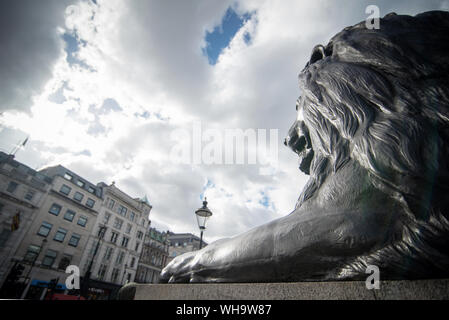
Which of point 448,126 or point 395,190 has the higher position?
point 448,126

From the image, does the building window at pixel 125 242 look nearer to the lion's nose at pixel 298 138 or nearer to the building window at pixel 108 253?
the building window at pixel 108 253

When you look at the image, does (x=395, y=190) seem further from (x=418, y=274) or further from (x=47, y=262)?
(x=47, y=262)

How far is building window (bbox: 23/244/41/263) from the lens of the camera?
25.4 meters

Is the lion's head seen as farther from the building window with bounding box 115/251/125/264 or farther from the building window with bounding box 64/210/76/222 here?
the building window with bounding box 115/251/125/264

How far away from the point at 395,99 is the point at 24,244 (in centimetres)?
3467

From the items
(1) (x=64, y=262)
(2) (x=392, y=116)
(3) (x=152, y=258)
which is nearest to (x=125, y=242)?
(3) (x=152, y=258)

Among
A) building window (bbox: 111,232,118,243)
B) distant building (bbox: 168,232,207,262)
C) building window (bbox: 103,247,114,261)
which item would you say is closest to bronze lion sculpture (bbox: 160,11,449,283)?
building window (bbox: 103,247,114,261)

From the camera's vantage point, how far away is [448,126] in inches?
44.9

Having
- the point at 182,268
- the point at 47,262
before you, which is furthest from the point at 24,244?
the point at 182,268

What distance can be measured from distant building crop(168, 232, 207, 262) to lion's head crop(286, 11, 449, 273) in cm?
6180

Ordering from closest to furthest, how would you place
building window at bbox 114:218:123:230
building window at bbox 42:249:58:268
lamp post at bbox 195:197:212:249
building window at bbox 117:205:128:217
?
1. lamp post at bbox 195:197:212:249
2. building window at bbox 42:249:58:268
3. building window at bbox 114:218:123:230
4. building window at bbox 117:205:128:217

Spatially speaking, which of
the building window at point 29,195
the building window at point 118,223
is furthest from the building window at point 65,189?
the building window at point 118,223

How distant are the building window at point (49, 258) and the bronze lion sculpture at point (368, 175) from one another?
113 ft

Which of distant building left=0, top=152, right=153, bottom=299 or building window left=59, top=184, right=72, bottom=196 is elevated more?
building window left=59, top=184, right=72, bottom=196
